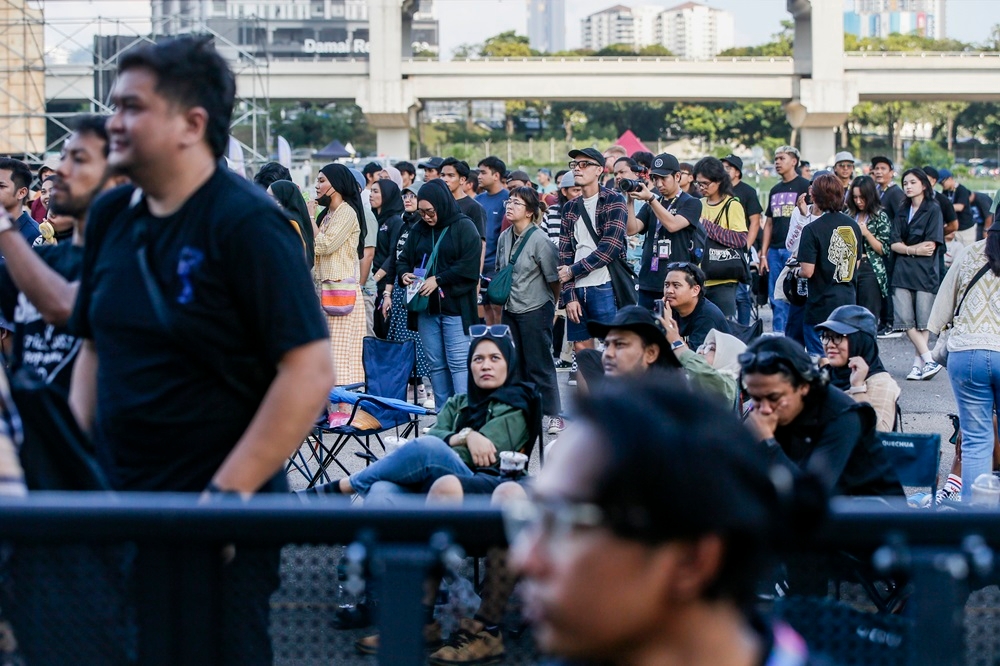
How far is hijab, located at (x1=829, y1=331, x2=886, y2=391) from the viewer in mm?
6844

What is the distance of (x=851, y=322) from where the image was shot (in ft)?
22.5

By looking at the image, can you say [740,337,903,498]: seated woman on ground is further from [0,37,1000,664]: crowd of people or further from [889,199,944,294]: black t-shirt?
[889,199,944,294]: black t-shirt

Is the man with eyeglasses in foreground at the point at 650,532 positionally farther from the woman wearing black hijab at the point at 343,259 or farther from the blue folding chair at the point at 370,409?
the woman wearing black hijab at the point at 343,259

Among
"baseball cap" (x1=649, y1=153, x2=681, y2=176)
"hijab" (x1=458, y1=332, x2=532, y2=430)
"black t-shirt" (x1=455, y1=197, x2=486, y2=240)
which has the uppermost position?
"baseball cap" (x1=649, y1=153, x2=681, y2=176)

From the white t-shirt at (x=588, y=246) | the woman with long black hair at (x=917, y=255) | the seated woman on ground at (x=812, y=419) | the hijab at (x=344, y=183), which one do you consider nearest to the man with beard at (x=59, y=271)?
the seated woman on ground at (x=812, y=419)

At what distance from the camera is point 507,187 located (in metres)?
14.9

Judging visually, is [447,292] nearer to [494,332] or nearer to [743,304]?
[494,332]

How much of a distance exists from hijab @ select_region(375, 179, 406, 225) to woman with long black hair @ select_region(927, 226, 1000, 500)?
6355 millimetres

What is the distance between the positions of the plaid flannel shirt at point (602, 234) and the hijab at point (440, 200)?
0.92 meters

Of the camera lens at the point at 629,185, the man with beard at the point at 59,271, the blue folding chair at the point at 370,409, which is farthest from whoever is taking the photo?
the camera lens at the point at 629,185

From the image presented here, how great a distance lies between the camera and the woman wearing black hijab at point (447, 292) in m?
9.53

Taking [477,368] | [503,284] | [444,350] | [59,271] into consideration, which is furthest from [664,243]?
[59,271]

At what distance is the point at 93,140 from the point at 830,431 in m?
2.93

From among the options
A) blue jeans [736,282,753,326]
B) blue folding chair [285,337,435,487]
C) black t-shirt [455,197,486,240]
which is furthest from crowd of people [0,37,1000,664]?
blue jeans [736,282,753,326]
